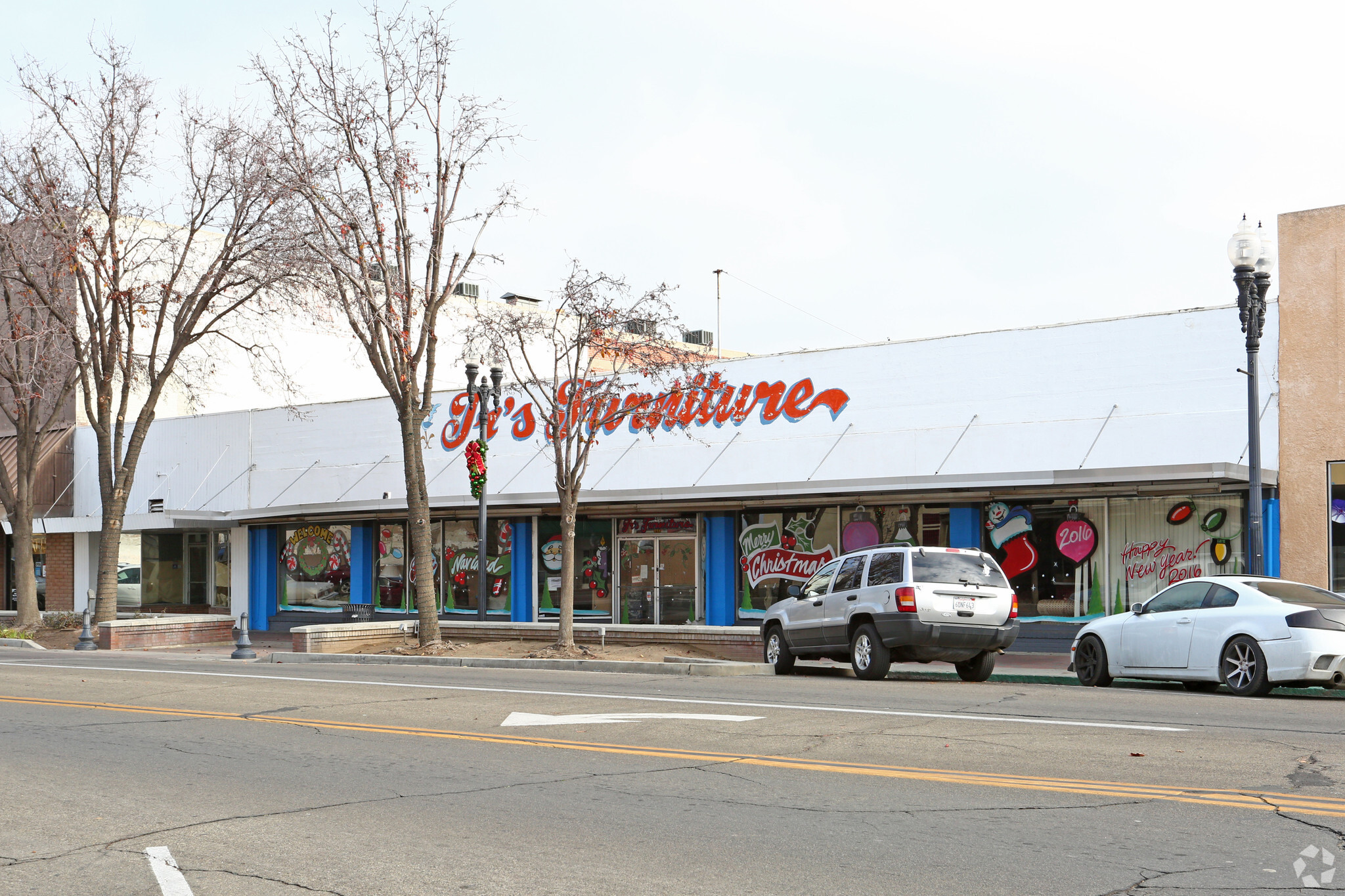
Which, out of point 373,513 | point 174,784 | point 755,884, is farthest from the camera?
point 373,513

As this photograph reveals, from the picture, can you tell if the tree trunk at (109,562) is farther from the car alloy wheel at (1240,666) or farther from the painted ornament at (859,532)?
the car alloy wheel at (1240,666)

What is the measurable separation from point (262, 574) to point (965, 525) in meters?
19.6

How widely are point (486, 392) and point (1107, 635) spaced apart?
12.9 metres

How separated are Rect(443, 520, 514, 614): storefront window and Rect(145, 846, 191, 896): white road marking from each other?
882 inches

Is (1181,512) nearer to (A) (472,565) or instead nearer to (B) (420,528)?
(B) (420,528)

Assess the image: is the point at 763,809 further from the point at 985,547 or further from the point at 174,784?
the point at 985,547

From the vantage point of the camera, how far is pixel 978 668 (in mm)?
17141

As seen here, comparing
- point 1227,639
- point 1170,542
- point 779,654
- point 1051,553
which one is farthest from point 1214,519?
point 779,654

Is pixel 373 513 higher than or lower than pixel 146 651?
higher

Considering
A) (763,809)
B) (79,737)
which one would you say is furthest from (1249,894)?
(79,737)

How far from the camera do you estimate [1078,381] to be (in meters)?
22.1

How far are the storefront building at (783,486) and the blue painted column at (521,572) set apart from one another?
0.22ft

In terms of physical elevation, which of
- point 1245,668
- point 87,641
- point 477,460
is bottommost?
point 87,641

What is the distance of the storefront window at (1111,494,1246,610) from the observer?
2058 cm
